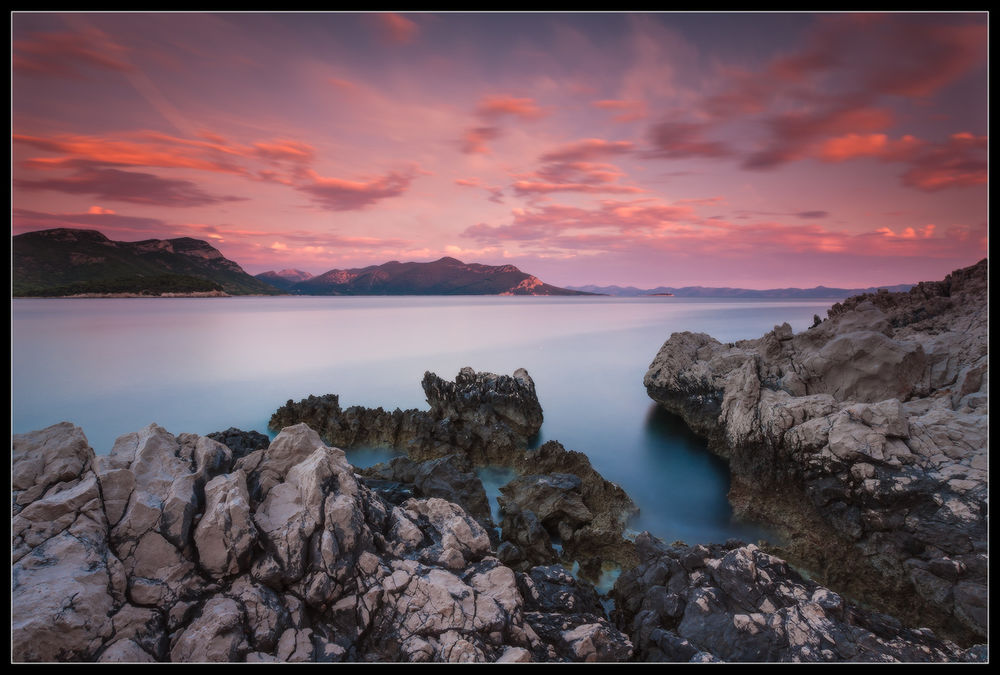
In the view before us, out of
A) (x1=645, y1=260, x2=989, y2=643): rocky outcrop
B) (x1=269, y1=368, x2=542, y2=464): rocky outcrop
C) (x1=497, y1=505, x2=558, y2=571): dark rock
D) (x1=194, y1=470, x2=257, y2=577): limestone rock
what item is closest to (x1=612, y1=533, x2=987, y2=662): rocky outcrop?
(x1=497, y1=505, x2=558, y2=571): dark rock

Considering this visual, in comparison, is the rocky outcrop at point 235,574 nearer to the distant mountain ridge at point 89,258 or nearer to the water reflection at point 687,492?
the distant mountain ridge at point 89,258

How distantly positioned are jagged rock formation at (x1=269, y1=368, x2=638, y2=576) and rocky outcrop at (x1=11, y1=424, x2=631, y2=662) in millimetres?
2554

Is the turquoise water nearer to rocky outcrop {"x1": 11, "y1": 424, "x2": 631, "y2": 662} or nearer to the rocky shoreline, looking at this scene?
the rocky shoreline

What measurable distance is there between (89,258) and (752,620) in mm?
15315

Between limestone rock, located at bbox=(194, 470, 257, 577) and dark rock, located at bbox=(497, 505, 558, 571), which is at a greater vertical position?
limestone rock, located at bbox=(194, 470, 257, 577)

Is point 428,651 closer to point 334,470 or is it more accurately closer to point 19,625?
point 334,470

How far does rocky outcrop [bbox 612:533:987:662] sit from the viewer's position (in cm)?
384

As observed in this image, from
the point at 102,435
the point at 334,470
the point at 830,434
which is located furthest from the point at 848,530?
the point at 102,435

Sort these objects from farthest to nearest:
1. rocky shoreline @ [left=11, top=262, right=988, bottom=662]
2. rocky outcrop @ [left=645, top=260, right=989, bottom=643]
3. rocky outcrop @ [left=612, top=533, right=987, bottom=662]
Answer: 1. rocky outcrop @ [left=645, top=260, right=989, bottom=643]
2. rocky outcrop @ [left=612, top=533, right=987, bottom=662]
3. rocky shoreline @ [left=11, top=262, right=988, bottom=662]

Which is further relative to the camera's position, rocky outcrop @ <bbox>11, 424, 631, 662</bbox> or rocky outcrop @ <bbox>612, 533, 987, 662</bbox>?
rocky outcrop @ <bbox>612, 533, 987, 662</bbox>

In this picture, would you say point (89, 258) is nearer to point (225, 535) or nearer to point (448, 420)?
point (448, 420)

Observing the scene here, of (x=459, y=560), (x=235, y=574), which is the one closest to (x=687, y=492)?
(x=459, y=560)

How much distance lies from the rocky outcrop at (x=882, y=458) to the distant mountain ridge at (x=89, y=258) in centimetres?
1150

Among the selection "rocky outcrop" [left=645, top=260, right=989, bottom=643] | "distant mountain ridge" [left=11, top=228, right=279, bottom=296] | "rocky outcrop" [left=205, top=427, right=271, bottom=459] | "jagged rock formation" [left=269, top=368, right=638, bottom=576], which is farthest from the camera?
"rocky outcrop" [left=205, top=427, right=271, bottom=459]
